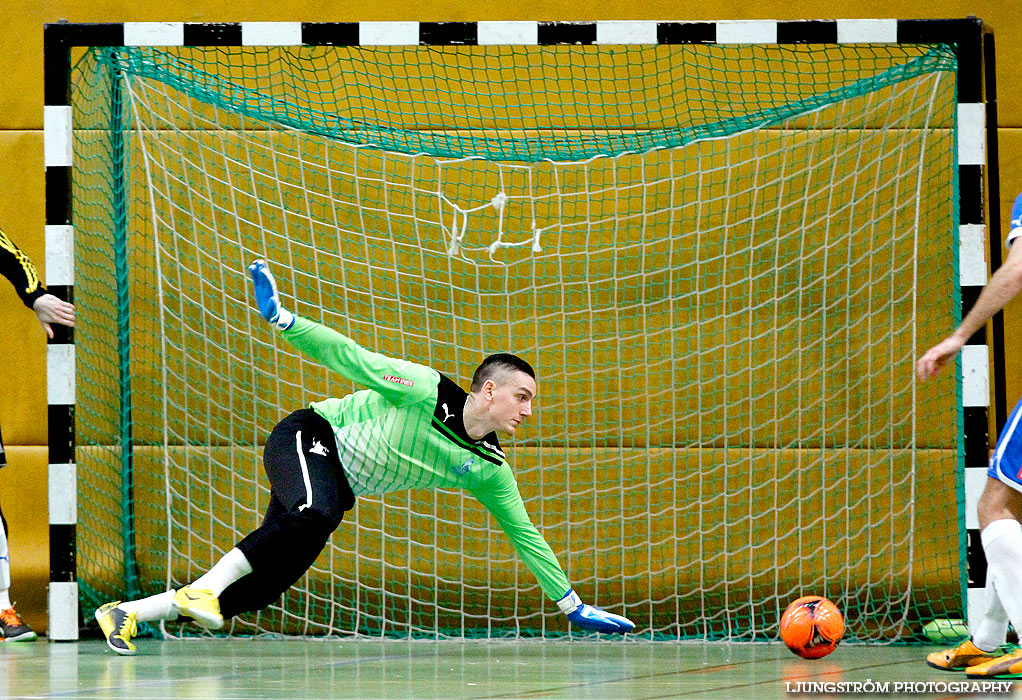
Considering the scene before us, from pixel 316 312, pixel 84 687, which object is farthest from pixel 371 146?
pixel 84 687

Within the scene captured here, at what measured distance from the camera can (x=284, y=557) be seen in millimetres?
4730

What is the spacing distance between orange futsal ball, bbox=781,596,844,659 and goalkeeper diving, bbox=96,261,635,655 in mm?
703

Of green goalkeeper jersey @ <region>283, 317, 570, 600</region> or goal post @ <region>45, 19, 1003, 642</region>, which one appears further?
goal post @ <region>45, 19, 1003, 642</region>

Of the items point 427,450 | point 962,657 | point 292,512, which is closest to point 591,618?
point 427,450

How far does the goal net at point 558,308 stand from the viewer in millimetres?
6277

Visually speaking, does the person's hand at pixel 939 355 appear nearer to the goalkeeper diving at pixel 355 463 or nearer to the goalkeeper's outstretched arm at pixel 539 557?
the goalkeeper diving at pixel 355 463

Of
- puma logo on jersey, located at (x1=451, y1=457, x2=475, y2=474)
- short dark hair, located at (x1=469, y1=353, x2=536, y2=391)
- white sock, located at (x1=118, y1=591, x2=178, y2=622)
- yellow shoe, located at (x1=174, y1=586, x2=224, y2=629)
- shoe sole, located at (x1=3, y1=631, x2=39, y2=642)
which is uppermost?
short dark hair, located at (x1=469, y1=353, x2=536, y2=391)

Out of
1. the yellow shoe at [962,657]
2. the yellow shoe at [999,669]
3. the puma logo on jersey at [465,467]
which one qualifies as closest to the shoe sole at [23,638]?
the puma logo on jersey at [465,467]

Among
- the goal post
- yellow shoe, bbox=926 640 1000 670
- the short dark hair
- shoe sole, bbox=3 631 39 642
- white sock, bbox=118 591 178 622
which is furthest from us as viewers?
the goal post

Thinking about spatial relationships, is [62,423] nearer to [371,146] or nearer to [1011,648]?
[371,146]

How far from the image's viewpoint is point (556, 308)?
6480 mm

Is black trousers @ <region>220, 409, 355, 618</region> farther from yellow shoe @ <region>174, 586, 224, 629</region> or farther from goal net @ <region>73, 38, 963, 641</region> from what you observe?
goal net @ <region>73, 38, 963, 641</region>

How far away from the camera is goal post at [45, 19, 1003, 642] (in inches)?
247

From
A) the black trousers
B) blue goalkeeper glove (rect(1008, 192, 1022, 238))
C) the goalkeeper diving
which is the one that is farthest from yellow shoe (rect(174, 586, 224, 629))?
blue goalkeeper glove (rect(1008, 192, 1022, 238))
